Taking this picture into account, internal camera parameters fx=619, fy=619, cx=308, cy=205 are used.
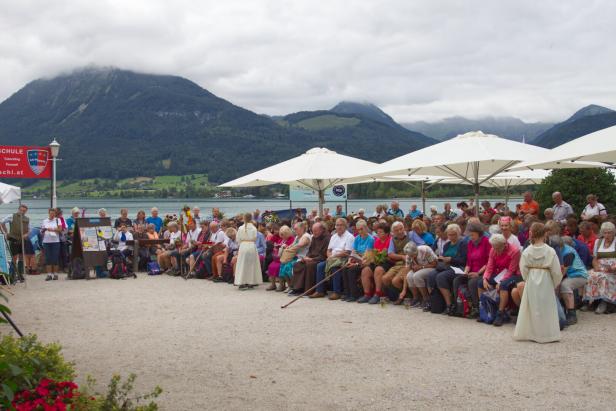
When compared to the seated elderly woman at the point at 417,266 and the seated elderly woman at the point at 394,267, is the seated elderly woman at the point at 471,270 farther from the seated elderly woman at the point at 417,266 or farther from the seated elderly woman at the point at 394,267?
the seated elderly woman at the point at 394,267

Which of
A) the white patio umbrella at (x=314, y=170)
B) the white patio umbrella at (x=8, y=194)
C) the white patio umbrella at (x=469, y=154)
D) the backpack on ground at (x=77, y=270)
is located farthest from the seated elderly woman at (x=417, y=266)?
the white patio umbrella at (x=8, y=194)

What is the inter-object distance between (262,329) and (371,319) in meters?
1.59

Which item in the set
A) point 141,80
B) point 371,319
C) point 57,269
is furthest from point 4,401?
point 141,80

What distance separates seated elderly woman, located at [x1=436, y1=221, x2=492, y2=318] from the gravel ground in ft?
1.03

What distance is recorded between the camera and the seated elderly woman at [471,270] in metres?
8.61

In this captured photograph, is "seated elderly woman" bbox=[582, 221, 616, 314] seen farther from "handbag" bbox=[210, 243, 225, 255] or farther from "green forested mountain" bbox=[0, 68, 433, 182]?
"green forested mountain" bbox=[0, 68, 433, 182]

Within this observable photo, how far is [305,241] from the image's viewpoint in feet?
37.7

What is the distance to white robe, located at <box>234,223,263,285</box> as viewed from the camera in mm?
12070

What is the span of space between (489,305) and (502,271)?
19.2 inches

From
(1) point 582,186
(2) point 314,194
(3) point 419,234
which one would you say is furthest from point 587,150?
(2) point 314,194

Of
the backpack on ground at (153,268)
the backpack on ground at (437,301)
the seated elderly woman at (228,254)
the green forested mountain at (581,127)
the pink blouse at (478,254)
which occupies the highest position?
the green forested mountain at (581,127)

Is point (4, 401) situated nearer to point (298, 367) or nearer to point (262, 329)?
point (298, 367)

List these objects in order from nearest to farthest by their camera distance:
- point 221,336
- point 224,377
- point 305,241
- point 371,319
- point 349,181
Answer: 1. point 224,377
2. point 221,336
3. point 371,319
4. point 305,241
5. point 349,181

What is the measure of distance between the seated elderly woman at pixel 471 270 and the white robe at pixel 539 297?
3.97 feet
